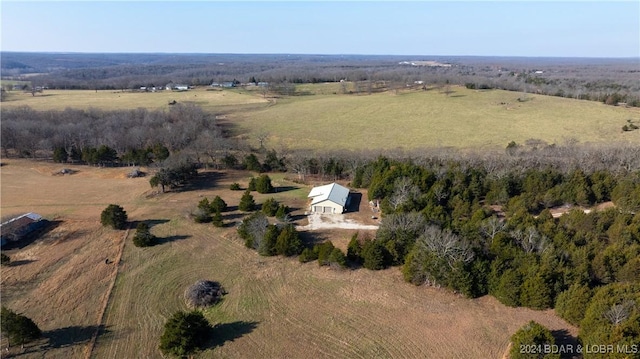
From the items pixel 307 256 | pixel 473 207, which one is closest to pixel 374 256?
pixel 307 256

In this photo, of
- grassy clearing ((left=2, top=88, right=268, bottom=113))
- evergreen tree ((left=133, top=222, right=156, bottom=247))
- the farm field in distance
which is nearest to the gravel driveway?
evergreen tree ((left=133, top=222, right=156, bottom=247))

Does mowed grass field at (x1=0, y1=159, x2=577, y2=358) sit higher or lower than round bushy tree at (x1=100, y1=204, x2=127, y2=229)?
lower

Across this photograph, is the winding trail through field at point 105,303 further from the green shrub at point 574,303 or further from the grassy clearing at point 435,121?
the grassy clearing at point 435,121

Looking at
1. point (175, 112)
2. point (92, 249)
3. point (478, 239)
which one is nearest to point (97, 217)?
point (92, 249)

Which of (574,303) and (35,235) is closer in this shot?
(574,303)

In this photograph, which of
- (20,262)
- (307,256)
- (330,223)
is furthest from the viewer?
(330,223)

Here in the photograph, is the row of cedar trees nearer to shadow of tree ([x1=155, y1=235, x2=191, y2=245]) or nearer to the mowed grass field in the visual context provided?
the mowed grass field

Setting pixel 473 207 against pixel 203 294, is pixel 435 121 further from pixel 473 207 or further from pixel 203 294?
pixel 203 294
